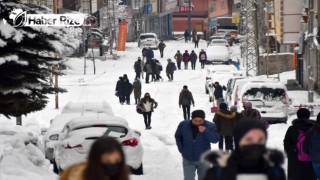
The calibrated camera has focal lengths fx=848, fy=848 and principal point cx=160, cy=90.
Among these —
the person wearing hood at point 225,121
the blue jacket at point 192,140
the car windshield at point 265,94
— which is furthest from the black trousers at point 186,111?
the blue jacket at point 192,140

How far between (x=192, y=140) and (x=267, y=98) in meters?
15.3

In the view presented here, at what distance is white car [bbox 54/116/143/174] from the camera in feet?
50.9

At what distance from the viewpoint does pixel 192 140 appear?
12.5 metres

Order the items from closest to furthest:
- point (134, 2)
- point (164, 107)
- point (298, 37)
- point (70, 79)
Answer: point (164, 107), point (298, 37), point (70, 79), point (134, 2)

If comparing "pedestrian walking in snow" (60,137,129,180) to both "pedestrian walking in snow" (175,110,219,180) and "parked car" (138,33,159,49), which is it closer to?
"pedestrian walking in snow" (175,110,219,180)

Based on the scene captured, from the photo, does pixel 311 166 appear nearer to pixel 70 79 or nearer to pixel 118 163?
pixel 118 163

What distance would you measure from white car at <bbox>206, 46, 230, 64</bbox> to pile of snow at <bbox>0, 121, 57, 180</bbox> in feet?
129

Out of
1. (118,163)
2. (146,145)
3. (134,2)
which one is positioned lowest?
(146,145)

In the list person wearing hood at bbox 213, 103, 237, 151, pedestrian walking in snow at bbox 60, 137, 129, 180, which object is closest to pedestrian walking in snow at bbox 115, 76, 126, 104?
person wearing hood at bbox 213, 103, 237, 151

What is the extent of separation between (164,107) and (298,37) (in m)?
11.4

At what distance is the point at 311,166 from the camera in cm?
1228

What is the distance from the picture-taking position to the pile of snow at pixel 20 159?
13.3 metres

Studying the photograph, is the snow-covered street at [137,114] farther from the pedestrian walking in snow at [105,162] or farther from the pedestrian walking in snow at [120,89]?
the pedestrian walking in snow at [105,162]

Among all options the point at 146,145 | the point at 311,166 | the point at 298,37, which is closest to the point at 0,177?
the point at 311,166
